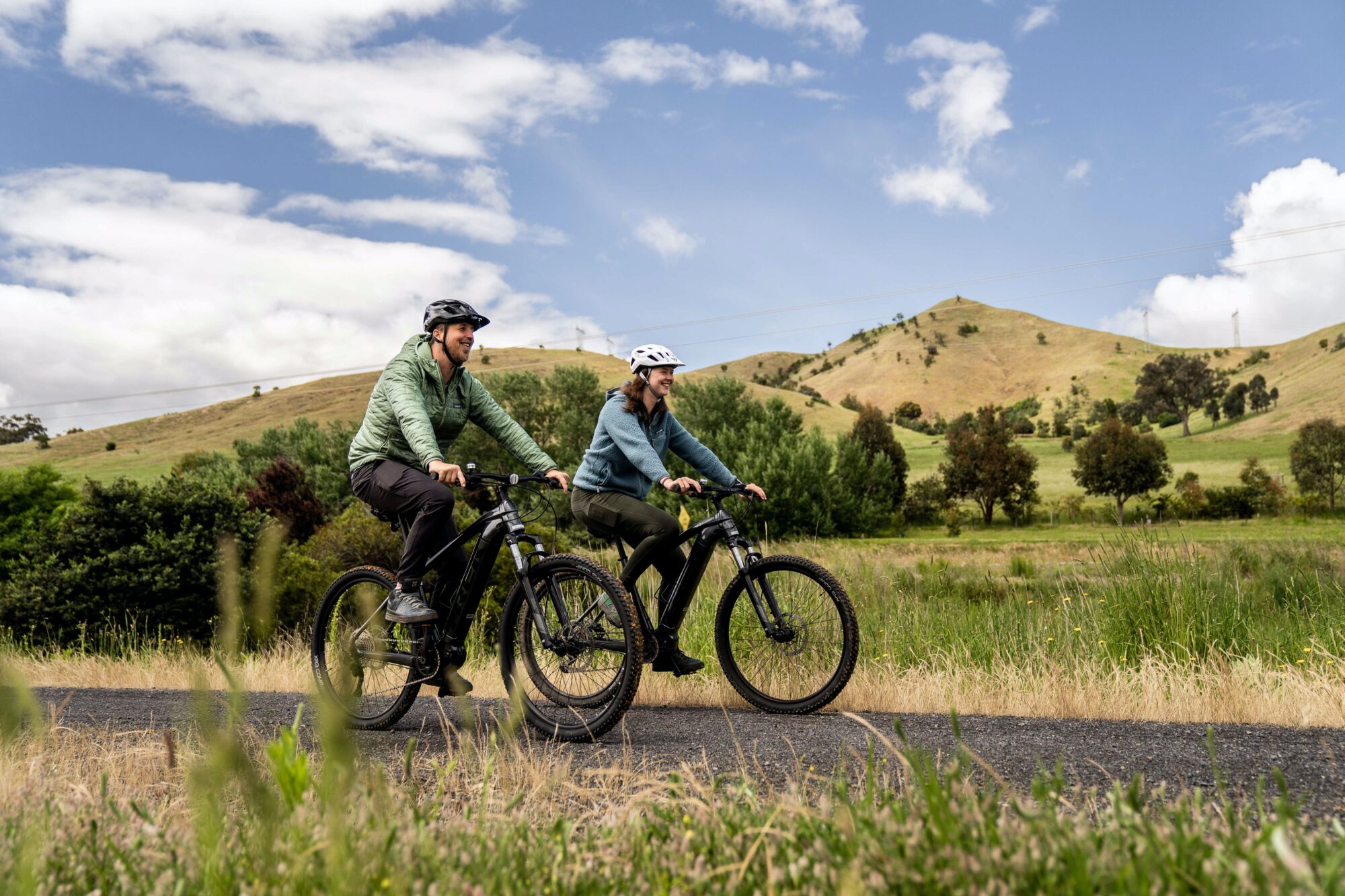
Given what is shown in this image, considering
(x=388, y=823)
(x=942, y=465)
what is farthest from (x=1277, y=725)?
(x=942, y=465)

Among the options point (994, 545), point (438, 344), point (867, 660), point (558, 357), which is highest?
point (558, 357)

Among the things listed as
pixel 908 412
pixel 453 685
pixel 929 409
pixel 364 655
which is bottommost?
pixel 364 655

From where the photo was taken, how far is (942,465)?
7250 cm

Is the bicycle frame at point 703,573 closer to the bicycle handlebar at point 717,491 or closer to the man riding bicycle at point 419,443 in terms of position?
the bicycle handlebar at point 717,491

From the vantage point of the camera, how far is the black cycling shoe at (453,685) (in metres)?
3.99

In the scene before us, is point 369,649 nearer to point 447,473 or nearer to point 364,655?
point 364,655

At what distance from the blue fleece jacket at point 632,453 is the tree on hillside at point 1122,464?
66270mm

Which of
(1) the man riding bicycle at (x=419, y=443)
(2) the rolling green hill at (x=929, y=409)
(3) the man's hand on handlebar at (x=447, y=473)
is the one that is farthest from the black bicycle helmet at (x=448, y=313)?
(2) the rolling green hill at (x=929, y=409)

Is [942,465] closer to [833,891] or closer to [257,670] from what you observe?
[257,670]

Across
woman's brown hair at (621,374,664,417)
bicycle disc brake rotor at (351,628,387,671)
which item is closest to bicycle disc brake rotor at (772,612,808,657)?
woman's brown hair at (621,374,664,417)

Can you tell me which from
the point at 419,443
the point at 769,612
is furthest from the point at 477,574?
the point at 769,612

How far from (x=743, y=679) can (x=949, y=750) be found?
1973mm

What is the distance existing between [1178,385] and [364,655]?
385ft

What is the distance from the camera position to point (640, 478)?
632 cm
